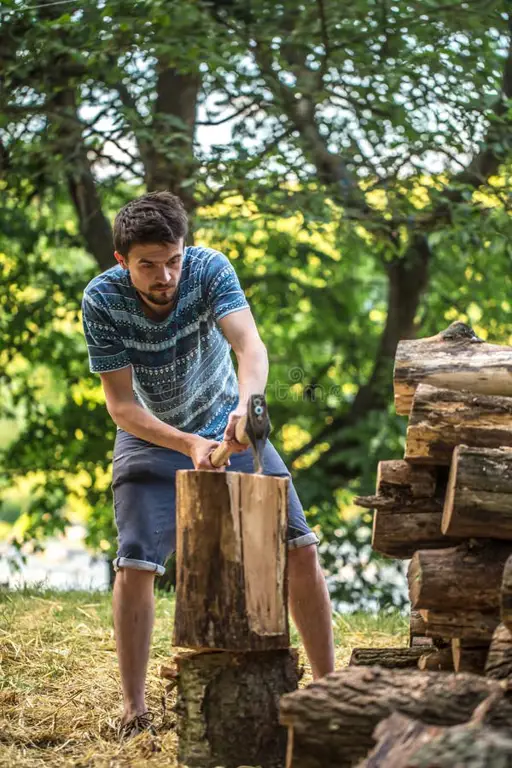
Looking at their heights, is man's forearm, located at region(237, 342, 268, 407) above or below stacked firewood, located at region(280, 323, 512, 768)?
above

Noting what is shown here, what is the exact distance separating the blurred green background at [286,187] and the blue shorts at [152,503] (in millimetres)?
2707

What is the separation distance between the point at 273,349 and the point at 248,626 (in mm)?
5922

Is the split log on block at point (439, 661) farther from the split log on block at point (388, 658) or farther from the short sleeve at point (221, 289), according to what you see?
the short sleeve at point (221, 289)

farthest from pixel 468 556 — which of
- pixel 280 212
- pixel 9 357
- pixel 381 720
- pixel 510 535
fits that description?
pixel 9 357

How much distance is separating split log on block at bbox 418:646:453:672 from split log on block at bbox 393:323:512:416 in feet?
2.70

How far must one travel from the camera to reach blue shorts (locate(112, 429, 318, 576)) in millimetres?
3461

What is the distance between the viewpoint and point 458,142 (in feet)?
20.5

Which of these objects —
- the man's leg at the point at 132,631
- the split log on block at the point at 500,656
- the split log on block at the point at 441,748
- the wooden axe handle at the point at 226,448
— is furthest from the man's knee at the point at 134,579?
the split log on block at the point at 441,748

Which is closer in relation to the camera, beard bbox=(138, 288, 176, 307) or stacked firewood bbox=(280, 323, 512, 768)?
stacked firewood bbox=(280, 323, 512, 768)

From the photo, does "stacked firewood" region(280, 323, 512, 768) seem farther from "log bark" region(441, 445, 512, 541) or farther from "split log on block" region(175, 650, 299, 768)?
"split log on block" region(175, 650, 299, 768)

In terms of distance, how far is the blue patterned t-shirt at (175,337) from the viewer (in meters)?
3.55

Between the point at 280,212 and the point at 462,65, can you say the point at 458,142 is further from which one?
the point at 280,212

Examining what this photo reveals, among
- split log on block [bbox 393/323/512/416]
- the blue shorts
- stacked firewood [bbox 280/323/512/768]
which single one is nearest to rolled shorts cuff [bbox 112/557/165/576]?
the blue shorts

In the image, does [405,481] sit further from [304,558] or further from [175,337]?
[175,337]
